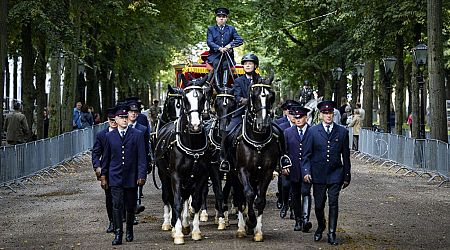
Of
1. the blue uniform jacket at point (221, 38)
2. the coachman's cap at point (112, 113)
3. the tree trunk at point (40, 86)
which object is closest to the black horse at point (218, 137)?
the blue uniform jacket at point (221, 38)

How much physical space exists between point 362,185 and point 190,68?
25.1 feet

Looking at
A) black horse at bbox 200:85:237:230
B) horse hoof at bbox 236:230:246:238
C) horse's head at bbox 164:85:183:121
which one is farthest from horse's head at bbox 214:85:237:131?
horse hoof at bbox 236:230:246:238

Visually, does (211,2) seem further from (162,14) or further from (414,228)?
(414,228)

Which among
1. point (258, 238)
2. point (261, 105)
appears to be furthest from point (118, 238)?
point (261, 105)

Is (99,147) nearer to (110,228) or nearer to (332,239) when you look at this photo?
(110,228)

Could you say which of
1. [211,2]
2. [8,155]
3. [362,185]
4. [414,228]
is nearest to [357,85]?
[211,2]

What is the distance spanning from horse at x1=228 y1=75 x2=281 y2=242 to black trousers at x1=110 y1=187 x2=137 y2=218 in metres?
1.73

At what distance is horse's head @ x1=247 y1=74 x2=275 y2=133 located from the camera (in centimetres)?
1594

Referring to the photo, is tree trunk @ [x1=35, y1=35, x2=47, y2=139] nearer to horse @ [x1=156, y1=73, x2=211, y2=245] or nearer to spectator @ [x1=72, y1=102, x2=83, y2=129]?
spectator @ [x1=72, y1=102, x2=83, y2=129]

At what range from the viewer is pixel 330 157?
606 inches

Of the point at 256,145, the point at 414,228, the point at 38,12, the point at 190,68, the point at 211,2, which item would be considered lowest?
the point at 414,228

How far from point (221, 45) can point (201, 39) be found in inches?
1763

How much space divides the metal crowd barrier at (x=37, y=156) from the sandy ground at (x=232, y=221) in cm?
41

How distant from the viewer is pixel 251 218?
626 inches
